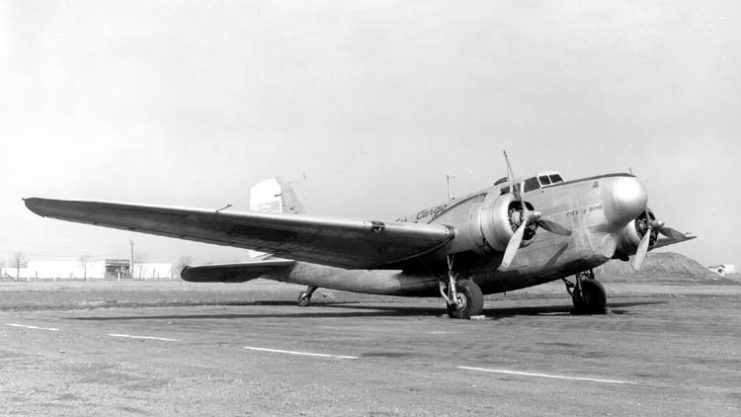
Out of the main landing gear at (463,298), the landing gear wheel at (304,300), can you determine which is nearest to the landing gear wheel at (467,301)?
the main landing gear at (463,298)

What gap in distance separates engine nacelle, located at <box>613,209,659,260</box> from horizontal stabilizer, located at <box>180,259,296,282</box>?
35.3 feet

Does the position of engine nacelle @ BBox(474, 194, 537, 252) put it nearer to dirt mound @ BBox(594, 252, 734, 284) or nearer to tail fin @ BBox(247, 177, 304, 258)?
tail fin @ BBox(247, 177, 304, 258)

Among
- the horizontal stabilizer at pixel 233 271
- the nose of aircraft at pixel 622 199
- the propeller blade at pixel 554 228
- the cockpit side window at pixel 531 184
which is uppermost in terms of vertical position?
the cockpit side window at pixel 531 184

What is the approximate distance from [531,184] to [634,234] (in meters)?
2.94

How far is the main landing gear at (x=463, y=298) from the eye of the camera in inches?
697

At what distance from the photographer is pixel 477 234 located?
58.5ft

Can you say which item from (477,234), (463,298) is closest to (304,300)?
(463,298)

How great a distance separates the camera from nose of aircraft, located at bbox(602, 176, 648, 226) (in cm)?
1705

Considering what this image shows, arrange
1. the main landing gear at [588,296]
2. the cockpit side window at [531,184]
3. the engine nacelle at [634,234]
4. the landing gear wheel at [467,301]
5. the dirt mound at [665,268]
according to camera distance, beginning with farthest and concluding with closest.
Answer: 1. the dirt mound at [665,268]
2. the main landing gear at [588,296]
3. the engine nacelle at [634,234]
4. the cockpit side window at [531,184]
5. the landing gear wheel at [467,301]

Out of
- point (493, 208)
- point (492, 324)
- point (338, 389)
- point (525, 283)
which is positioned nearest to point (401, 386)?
point (338, 389)

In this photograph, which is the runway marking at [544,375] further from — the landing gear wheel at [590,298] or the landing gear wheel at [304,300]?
the landing gear wheel at [304,300]

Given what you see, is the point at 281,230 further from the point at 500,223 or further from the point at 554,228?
the point at 554,228

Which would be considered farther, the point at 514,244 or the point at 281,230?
the point at 281,230

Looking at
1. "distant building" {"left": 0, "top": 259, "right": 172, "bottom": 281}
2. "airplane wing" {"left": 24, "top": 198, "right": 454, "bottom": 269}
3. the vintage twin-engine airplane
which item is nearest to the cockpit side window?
the vintage twin-engine airplane
